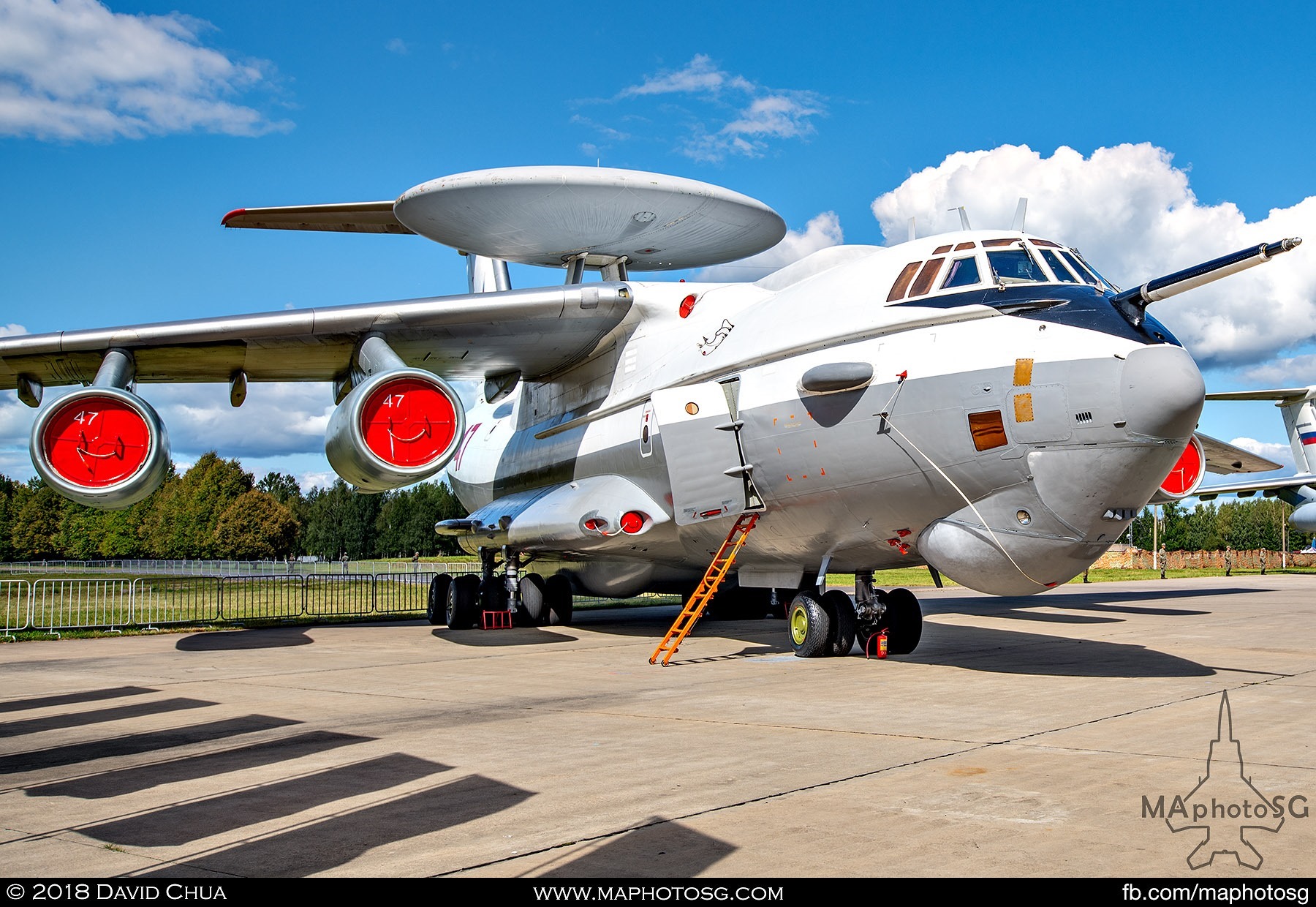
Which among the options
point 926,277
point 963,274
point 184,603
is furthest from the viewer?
point 184,603

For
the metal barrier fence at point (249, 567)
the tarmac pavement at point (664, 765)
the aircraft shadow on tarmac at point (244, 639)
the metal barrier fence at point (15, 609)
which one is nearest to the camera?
the tarmac pavement at point (664, 765)

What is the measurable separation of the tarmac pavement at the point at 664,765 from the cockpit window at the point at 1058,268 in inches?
130

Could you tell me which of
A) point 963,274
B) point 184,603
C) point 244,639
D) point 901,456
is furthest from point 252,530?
point 963,274

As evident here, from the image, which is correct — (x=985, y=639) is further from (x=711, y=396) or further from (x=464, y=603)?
(x=464, y=603)

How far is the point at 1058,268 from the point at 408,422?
6558 millimetres

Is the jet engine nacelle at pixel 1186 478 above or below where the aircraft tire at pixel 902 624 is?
above

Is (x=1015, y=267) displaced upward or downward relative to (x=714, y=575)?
upward

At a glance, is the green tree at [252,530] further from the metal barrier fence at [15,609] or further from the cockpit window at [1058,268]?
the cockpit window at [1058,268]

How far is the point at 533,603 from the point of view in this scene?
16.9m

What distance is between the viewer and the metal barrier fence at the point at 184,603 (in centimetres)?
1839

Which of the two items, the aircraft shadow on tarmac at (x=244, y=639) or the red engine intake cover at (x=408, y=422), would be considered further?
the aircraft shadow on tarmac at (x=244, y=639)

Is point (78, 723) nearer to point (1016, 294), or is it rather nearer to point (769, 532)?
point (769, 532)

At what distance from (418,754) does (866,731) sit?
9.03 feet

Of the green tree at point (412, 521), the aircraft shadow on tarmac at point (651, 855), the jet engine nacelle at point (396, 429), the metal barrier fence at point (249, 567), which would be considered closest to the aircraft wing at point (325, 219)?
the jet engine nacelle at point (396, 429)
